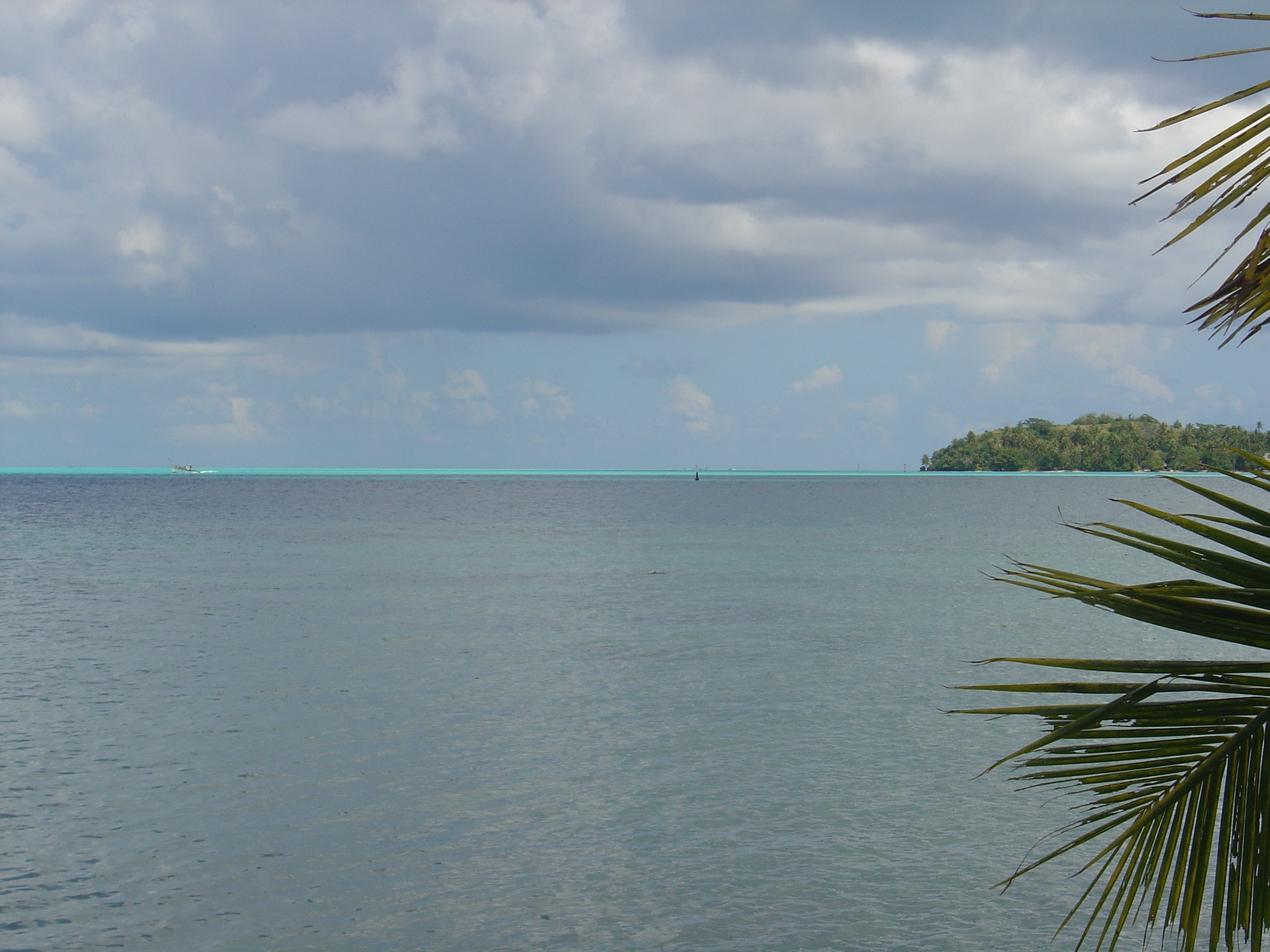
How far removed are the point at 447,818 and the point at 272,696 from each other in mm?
9181

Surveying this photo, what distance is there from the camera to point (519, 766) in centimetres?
1725

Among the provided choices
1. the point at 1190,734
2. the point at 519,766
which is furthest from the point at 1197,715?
the point at 519,766

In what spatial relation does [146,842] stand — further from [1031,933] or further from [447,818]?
[1031,933]

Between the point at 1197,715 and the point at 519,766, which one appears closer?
the point at 1197,715

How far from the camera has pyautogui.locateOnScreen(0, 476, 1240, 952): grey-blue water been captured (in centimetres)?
1186

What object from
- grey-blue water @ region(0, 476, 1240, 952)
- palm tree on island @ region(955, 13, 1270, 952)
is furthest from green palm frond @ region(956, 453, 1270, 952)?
grey-blue water @ region(0, 476, 1240, 952)

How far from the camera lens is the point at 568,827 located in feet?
47.3

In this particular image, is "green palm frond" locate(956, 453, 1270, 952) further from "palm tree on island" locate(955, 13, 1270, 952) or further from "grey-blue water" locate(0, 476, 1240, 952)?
"grey-blue water" locate(0, 476, 1240, 952)

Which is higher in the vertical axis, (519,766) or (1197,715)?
(1197,715)

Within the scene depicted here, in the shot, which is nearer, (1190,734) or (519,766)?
(1190,734)

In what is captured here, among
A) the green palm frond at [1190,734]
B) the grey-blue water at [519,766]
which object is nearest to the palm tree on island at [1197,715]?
the green palm frond at [1190,734]

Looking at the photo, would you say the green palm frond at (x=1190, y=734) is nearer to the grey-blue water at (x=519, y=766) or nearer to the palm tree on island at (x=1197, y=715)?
the palm tree on island at (x=1197, y=715)

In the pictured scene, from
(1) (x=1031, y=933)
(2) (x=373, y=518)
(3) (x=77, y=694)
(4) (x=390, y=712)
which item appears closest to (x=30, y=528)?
(2) (x=373, y=518)

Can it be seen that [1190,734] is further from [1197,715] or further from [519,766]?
[519,766]
